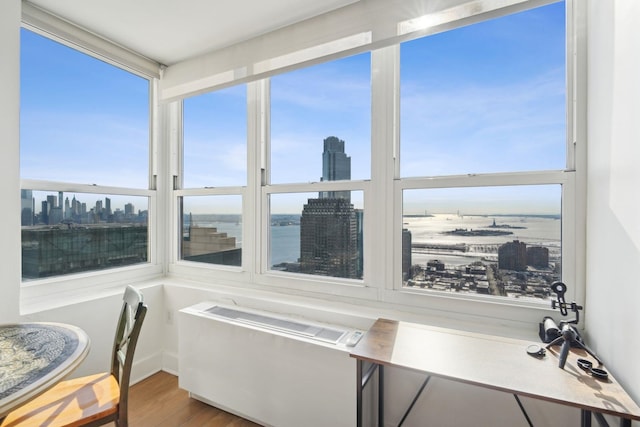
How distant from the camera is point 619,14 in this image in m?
1.14

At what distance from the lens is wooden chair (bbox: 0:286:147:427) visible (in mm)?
1234

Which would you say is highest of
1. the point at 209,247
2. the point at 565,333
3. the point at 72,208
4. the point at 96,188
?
the point at 96,188

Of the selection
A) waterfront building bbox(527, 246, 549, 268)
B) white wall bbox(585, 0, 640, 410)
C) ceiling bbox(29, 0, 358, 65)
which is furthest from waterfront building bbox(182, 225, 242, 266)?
white wall bbox(585, 0, 640, 410)

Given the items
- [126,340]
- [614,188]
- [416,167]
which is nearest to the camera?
[614,188]

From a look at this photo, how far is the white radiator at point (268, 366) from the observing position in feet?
5.29

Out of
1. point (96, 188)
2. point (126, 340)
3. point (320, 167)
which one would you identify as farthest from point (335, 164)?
point (96, 188)

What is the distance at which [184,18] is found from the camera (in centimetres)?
208

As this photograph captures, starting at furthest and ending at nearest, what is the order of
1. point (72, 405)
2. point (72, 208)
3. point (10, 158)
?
point (72, 208), point (10, 158), point (72, 405)

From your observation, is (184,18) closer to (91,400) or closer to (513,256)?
(91,400)

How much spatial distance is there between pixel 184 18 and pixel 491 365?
279 centimetres

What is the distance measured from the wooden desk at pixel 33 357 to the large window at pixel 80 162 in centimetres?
100

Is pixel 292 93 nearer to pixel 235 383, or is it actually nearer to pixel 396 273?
pixel 396 273

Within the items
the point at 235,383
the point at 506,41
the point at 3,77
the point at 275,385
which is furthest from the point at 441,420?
the point at 3,77

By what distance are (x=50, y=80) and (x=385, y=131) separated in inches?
99.1
